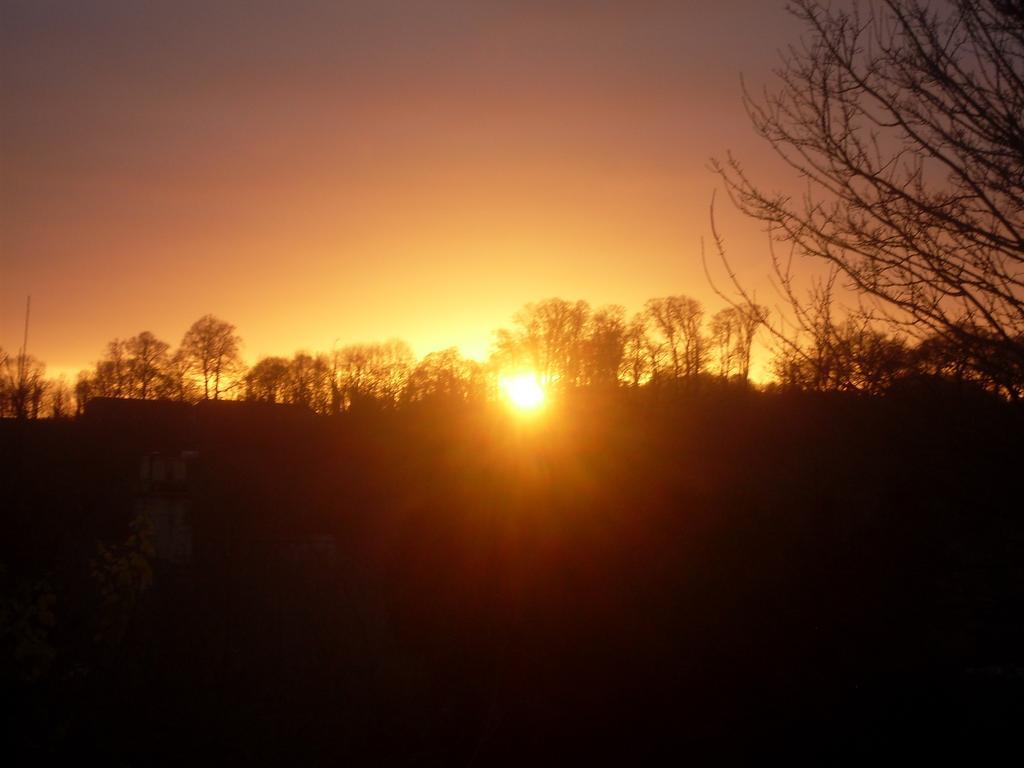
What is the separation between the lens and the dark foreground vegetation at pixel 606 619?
7625 mm

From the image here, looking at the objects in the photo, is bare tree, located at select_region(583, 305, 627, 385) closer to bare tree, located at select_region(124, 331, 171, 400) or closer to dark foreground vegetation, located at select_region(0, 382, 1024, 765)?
dark foreground vegetation, located at select_region(0, 382, 1024, 765)

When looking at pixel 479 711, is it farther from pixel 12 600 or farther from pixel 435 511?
pixel 12 600

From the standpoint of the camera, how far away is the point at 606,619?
9.77 metres

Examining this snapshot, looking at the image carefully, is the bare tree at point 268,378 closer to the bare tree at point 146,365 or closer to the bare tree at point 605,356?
the bare tree at point 146,365

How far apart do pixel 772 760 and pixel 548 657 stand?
8.17ft

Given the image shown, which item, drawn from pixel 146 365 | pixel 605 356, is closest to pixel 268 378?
pixel 146 365

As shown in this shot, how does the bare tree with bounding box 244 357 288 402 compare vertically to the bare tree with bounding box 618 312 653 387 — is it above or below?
above

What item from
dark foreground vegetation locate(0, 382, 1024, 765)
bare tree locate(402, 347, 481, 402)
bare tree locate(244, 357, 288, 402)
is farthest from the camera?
bare tree locate(244, 357, 288, 402)

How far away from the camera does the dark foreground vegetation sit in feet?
25.0

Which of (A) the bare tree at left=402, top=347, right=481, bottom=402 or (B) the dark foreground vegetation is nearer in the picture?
(B) the dark foreground vegetation

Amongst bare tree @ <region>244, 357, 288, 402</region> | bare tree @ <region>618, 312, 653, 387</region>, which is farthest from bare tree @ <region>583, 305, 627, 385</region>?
bare tree @ <region>244, 357, 288, 402</region>

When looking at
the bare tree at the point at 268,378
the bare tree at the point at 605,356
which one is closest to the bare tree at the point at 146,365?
the bare tree at the point at 268,378

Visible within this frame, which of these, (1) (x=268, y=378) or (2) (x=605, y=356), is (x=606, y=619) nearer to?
(2) (x=605, y=356)

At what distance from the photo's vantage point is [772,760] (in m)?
8.59
